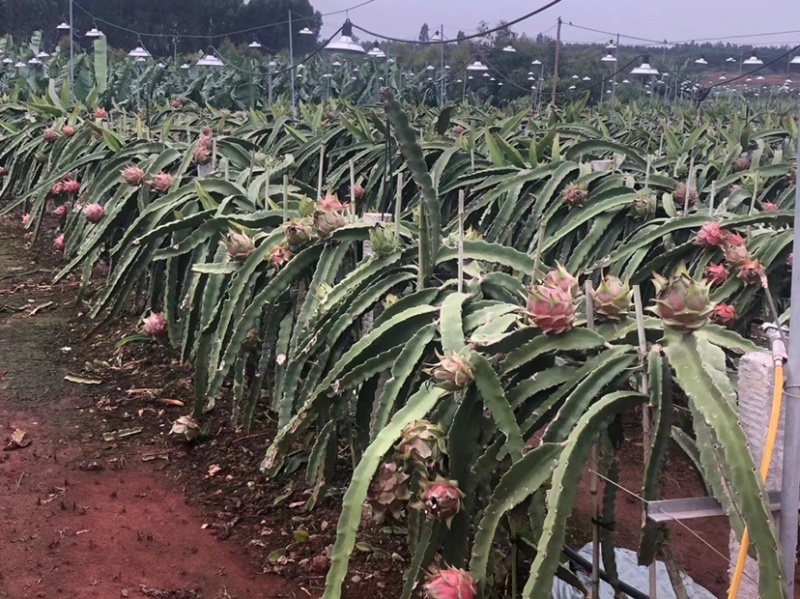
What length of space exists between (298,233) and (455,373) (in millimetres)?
926

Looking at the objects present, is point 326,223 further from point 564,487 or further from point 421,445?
point 564,487

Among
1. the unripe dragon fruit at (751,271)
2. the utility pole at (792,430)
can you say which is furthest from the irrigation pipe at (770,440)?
the unripe dragon fruit at (751,271)

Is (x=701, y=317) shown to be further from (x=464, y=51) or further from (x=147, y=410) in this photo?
(x=464, y=51)

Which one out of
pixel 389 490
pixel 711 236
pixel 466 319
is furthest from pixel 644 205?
pixel 389 490

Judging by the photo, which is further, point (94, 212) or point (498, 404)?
point (94, 212)

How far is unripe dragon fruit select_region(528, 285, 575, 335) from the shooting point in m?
1.25

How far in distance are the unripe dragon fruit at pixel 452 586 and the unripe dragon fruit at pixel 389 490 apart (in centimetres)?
15

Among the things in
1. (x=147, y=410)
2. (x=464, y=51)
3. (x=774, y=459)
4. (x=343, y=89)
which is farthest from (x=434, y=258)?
(x=464, y=51)

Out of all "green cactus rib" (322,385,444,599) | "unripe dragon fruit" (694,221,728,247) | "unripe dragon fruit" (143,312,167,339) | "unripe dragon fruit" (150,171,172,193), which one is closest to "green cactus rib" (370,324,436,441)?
"green cactus rib" (322,385,444,599)

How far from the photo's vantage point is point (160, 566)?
1925mm

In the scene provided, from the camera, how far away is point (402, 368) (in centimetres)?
146

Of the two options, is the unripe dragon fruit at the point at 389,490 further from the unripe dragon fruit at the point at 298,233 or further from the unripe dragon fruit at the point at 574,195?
the unripe dragon fruit at the point at 574,195

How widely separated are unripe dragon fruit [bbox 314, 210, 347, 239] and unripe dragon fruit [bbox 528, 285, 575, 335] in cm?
88

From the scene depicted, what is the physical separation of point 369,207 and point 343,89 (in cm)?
1018
